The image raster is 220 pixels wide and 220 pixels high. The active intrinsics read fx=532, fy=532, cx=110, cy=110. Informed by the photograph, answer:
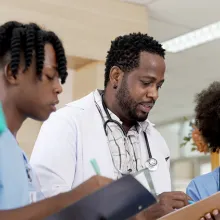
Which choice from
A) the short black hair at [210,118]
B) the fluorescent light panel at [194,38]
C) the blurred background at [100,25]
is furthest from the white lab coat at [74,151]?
the fluorescent light panel at [194,38]

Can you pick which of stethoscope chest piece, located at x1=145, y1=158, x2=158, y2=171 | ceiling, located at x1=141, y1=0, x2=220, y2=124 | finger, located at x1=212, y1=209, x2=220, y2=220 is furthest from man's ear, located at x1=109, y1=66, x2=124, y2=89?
ceiling, located at x1=141, y1=0, x2=220, y2=124

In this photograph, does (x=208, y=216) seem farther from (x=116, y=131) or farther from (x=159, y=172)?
(x=116, y=131)

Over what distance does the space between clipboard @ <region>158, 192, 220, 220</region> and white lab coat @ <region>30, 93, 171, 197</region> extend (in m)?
0.34

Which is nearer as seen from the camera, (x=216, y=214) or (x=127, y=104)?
(x=216, y=214)

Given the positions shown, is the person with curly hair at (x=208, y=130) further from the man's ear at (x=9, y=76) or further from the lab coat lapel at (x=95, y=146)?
the man's ear at (x=9, y=76)

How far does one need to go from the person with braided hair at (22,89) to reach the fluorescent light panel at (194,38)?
3.18 meters

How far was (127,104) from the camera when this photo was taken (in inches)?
74.4

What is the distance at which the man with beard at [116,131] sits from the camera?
5.49 ft

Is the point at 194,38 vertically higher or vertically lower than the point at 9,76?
higher

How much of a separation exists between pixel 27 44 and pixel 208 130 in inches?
48.7

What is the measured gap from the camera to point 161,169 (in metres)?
1.89

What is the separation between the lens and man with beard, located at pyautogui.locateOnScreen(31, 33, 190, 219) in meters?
1.67

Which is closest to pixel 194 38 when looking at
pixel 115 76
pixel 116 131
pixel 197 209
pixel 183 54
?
pixel 183 54

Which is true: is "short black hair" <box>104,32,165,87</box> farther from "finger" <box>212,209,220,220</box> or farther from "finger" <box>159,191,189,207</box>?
"finger" <box>212,209,220,220</box>
